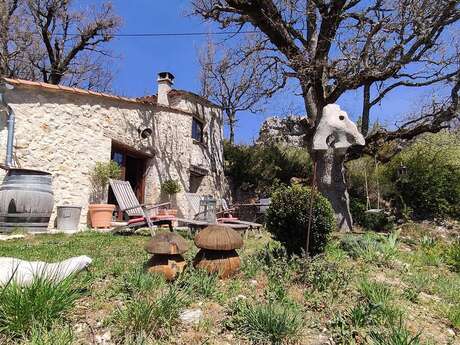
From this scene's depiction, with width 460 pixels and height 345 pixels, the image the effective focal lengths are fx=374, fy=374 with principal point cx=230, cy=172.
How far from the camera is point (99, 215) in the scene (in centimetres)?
894

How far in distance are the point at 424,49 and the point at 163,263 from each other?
898 centimetres

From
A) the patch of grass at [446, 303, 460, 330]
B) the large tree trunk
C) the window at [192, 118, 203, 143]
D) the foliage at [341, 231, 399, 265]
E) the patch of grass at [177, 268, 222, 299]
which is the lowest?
the patch of grass at [446, 303, 460, 330]

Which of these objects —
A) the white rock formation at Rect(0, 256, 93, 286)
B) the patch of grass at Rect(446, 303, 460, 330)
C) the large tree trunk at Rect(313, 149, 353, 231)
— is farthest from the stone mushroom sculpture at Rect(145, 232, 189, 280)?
the large tree trunk at Rect(313, 149, 353, 231)

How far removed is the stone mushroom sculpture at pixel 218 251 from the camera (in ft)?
11.7

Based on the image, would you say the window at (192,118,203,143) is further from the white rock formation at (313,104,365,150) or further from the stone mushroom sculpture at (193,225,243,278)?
the stone mushroom sculpture at (193,225,243,278)

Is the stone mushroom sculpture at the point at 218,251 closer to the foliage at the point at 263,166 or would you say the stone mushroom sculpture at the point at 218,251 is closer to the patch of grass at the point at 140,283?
the patch of grass at the point at 140,283

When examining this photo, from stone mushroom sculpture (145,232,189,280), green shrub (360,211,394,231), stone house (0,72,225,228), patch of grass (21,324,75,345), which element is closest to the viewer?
patch of grass (21,324,75,345)

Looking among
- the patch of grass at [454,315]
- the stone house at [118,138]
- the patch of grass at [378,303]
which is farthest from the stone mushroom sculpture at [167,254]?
the stone house at [118,138]

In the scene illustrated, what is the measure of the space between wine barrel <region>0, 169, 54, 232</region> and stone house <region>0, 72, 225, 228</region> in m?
1.12

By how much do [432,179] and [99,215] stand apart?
30.9 feet

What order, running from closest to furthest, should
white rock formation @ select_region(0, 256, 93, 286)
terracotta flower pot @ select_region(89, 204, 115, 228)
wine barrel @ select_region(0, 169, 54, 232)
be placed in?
white rock formation @ select_region(0, 256, 93, 286), wine barrel @ select_region(0, 169, 54, 232), terracotta flower pot @ select_region(89, 204, 115, 228)

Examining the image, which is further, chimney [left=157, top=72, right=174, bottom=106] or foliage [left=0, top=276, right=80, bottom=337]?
chimney [left=157, top=72, right=174, bottom=106]

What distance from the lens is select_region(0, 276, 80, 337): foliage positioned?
229 centimetres

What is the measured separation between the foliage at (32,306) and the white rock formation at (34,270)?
9 cm
